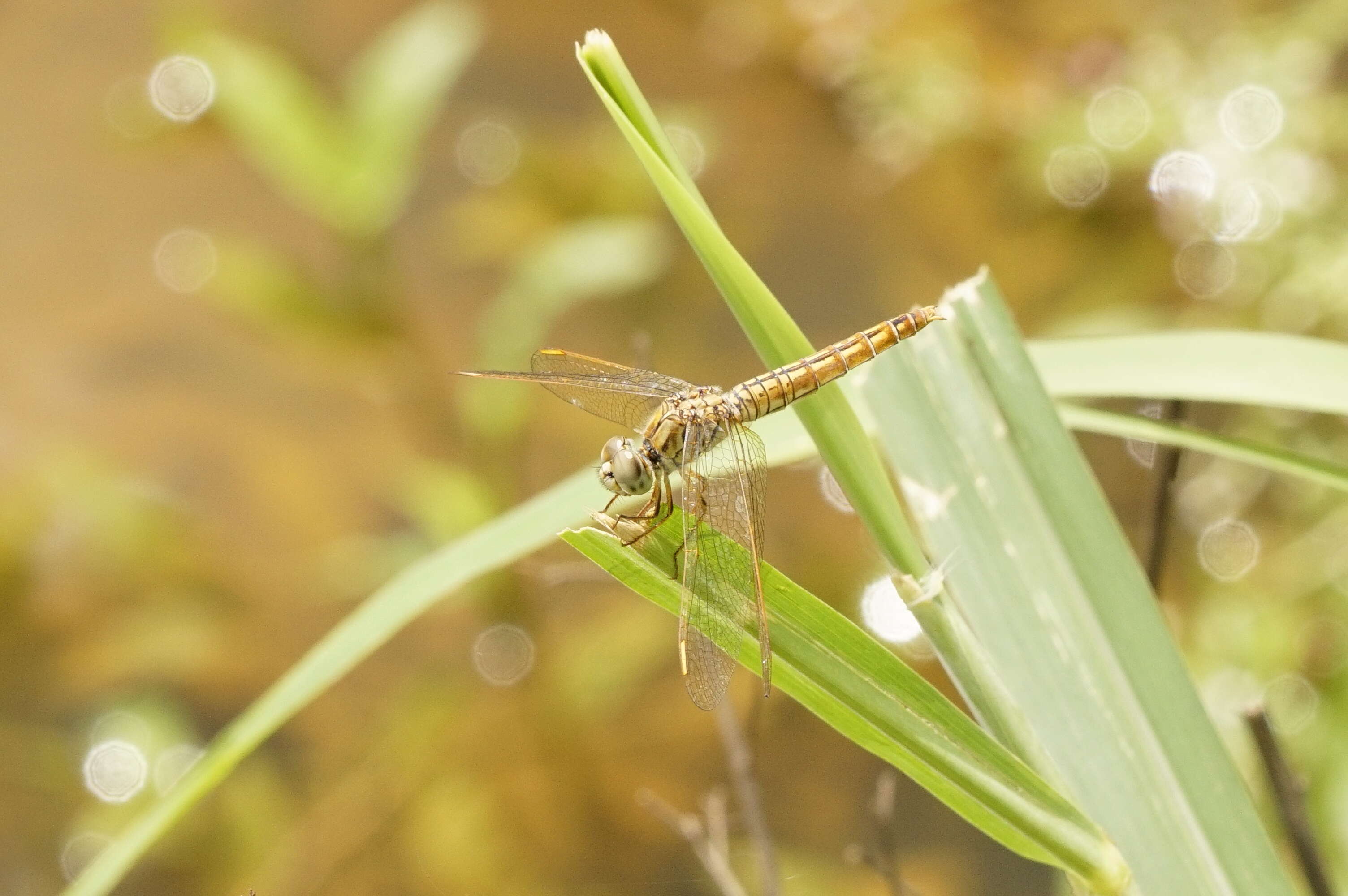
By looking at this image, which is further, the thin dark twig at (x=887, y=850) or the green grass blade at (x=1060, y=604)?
the thin dark twig at (x=887, y=850)

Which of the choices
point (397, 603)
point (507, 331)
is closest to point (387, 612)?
point (397, 603)

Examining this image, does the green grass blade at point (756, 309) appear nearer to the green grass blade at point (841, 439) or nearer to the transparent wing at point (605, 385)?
the green grass blade at point (841, 439)

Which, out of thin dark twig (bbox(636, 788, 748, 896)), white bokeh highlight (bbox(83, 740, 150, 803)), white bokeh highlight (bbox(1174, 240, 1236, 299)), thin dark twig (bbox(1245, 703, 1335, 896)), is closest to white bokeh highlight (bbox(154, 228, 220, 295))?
white bokeh highlight (bbox(83, 740, 150, 803))

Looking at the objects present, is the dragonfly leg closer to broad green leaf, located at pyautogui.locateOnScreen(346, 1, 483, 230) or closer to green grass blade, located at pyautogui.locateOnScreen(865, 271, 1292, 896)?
green grass blade, located at pyautogui.locateOnScreen(865, 271, 1292, 896)

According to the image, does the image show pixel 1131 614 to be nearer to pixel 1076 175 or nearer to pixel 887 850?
pixel 887 850

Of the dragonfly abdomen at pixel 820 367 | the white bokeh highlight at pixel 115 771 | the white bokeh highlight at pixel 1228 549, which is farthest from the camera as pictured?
the white bokeh highlight at pixel 1228 549

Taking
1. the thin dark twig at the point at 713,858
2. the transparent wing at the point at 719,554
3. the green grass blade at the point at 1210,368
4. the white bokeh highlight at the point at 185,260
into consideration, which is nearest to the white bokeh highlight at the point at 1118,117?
the green grass blade at the point at 1210,368
